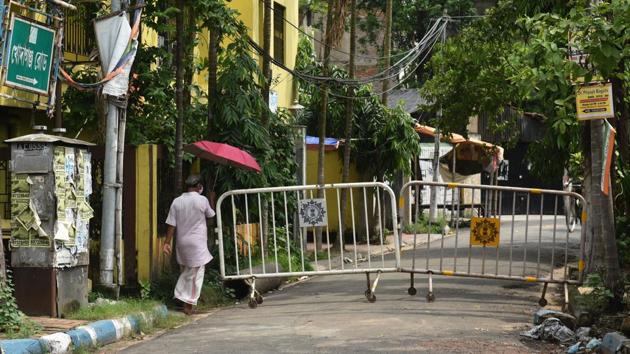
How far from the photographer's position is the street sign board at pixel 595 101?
10008 mm

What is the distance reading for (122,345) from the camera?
9914mm

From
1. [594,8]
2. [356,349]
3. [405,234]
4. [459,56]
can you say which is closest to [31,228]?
[356,349]

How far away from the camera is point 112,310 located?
10.8 m

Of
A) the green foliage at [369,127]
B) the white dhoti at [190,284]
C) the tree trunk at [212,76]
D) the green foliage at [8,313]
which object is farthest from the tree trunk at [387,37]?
the green foliage at [8,313]

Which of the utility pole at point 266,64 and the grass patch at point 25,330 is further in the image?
the utility pole at point 266,64

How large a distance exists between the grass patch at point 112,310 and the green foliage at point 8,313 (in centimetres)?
103

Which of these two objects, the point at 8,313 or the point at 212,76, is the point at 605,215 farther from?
the point at 212,76

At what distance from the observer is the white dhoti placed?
12273 mm

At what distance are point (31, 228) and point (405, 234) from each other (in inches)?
760

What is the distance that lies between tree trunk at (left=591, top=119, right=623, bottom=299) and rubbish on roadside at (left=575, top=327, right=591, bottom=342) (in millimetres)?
697

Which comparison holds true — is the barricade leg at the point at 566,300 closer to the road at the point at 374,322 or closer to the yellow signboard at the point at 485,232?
the road at the point at 374,322

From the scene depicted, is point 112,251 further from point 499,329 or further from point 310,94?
point 310,94

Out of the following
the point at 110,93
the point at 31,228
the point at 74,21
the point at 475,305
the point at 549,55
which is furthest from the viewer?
the point at 74,21

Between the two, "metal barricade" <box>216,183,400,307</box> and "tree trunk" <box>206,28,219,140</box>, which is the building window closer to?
"metal barricade" <box>216,183,400,307</box>
